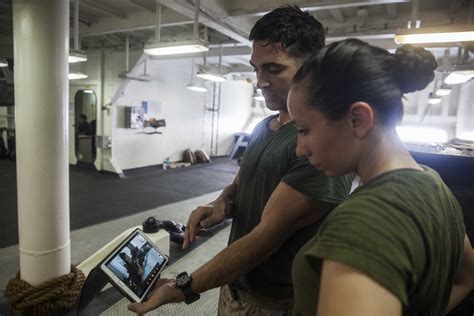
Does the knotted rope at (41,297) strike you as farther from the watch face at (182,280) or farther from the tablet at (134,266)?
the watch face at (182,280)

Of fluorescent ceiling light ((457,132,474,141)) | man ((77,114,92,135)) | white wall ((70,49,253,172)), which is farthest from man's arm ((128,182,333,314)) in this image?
fluorescent ceiling light ((457,132,474,141))

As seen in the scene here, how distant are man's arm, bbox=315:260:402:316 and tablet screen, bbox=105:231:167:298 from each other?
0.68 m

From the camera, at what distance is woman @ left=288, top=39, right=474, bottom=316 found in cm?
45

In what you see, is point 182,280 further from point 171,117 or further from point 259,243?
point 171,117

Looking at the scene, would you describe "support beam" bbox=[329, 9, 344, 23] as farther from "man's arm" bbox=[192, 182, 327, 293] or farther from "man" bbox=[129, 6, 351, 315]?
"man's arm" bbox=[192, 182, 327, 293]

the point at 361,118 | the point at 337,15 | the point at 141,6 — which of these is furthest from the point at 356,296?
the point at 141,6

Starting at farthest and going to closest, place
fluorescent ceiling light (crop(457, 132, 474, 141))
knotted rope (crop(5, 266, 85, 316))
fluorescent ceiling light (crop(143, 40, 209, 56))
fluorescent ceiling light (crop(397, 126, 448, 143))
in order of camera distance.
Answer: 1. fluorescent ceiling light (crop(397, 126, 448, 143))
2. fluorescent ceiling light (crop(457, 132, 474, 141))
3. fluorescent ceiling light (crop(143, 40, 209, 56))
4. knotted rope (crop(5, 266, 85, 316))

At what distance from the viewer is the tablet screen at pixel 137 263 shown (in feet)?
3.16

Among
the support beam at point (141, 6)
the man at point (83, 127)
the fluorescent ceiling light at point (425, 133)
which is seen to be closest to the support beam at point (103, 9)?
the support beam at point (141, 6)

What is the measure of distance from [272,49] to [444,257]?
2.40 ft

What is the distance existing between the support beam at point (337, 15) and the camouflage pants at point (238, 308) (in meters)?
4.45

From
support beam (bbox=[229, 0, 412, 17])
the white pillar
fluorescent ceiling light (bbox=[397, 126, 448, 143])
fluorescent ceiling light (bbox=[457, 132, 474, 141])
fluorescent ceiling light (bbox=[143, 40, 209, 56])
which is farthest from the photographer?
fluorescent ceiling light (bbox=[397, 126, 448, 143])

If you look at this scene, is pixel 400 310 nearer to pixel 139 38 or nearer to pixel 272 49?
pixel 272 49

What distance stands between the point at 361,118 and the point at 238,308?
34.3 inches
